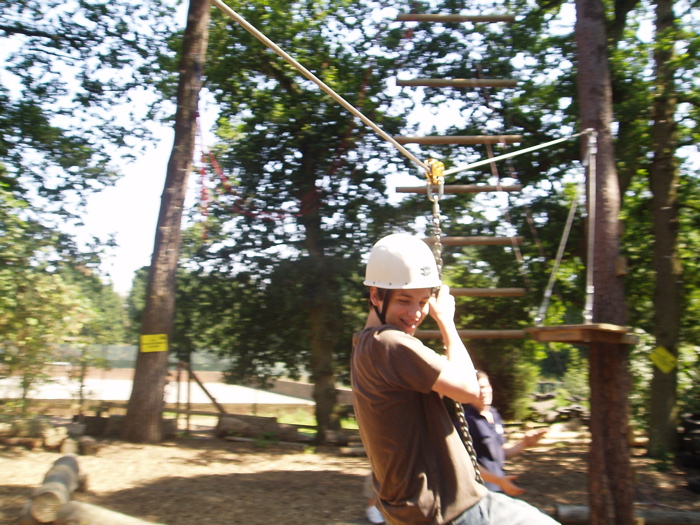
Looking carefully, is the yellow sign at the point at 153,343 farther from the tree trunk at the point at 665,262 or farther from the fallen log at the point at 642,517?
the tree trunk at the point at 665,262

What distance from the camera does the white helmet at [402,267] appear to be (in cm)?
246

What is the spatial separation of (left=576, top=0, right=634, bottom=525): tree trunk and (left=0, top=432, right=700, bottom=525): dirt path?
34.5 inches

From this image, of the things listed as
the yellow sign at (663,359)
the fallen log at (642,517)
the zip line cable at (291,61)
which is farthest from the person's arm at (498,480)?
the yellow sign at (663,359)

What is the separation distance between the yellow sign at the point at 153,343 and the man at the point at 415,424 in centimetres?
846

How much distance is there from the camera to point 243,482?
8.45m

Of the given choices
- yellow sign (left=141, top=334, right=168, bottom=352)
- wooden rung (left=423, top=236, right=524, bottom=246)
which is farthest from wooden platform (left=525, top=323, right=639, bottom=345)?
yellow sign (left=141, top=334, right=168, bottom=352)

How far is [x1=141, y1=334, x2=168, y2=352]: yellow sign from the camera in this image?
10.4 metres

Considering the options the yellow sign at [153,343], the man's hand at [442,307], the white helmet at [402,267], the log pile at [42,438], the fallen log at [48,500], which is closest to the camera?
the white helmet at [402,267]

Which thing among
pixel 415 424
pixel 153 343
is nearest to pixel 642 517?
pixel 415 424

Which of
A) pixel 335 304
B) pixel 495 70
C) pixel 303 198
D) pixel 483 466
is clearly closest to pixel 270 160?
pixel 303 198

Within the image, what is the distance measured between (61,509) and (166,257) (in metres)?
5.54

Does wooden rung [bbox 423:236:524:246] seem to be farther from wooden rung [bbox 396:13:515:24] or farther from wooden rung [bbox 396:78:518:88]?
wooden rung [bbox 396:13:515:24]

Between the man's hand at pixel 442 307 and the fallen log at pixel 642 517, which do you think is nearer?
the man's hand at pixel 442 307

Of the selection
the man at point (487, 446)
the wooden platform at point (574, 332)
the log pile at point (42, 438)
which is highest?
the wooden platform at point (574, 332)
